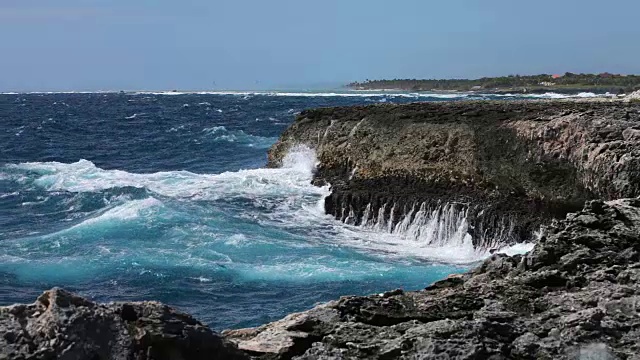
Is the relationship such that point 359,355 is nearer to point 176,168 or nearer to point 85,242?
point 85,242

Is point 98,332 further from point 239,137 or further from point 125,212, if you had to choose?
point 239,137

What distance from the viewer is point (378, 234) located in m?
19.7

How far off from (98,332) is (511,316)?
3.09 metres

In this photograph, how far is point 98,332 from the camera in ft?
13.7

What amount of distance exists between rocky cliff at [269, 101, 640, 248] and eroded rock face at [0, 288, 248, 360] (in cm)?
1122

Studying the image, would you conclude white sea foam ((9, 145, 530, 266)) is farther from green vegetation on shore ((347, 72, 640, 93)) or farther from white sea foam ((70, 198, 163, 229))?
green vegetation on shore ((347, 72, 640, 93))

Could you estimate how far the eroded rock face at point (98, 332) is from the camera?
4031 millimetres

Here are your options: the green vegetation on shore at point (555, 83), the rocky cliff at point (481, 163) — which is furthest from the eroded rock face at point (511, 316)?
the green vegetation on shore at point (555, 83)

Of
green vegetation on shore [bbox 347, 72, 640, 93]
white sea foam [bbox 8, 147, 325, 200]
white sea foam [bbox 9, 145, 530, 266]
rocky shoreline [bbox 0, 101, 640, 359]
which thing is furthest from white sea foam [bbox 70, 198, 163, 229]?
green vegetation on shore [bbox 347, 72, 640, 93]

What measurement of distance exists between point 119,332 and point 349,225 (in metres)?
16.8

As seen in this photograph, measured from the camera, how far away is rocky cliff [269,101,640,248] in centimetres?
1587

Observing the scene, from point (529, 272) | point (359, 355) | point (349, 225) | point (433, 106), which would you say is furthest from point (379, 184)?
point (359, 355)

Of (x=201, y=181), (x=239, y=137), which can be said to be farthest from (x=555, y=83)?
(x=201, y=181)

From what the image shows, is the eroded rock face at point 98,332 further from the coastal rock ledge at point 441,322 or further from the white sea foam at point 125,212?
the white sea foam at point 125,212
